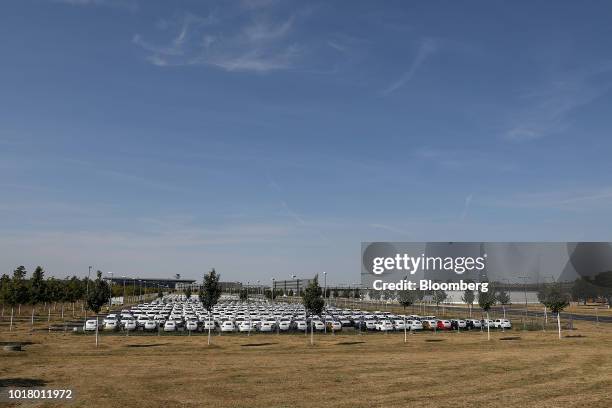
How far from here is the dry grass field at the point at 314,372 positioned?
77.0ft

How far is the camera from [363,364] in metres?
34.2

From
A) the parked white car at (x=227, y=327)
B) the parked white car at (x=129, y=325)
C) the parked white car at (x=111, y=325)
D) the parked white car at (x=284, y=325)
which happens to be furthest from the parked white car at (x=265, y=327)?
the parked white car at (x=111, y=325)

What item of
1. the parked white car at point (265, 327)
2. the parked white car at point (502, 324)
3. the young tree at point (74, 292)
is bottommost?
the parked white car at point (502, 324)

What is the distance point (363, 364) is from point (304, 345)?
519 inches

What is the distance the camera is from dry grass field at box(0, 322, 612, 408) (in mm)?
23484

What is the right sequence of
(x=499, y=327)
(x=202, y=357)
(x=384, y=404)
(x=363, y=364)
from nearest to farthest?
(x=384, y=404) < (x=363, y=364) < (x=202, y=357) < (x=499, y=327)

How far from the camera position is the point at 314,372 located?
3088 cm

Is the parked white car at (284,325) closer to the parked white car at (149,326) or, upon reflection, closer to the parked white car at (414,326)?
the parked white car at (414,326)

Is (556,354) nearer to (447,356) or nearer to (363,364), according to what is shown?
(447,356)

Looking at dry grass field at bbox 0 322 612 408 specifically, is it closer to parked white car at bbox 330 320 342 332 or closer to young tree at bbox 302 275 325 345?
young tree at bbox 302 275 325 345

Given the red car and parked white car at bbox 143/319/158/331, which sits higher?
parked white car at bbox 143/319/158/331

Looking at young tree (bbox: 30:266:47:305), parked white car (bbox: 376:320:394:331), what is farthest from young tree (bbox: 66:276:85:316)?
parked white car (bbox: 376:320:394:331)

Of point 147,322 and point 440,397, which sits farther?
point 147,322

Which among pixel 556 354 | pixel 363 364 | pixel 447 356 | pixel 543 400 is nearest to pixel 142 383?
pixel 363 364
